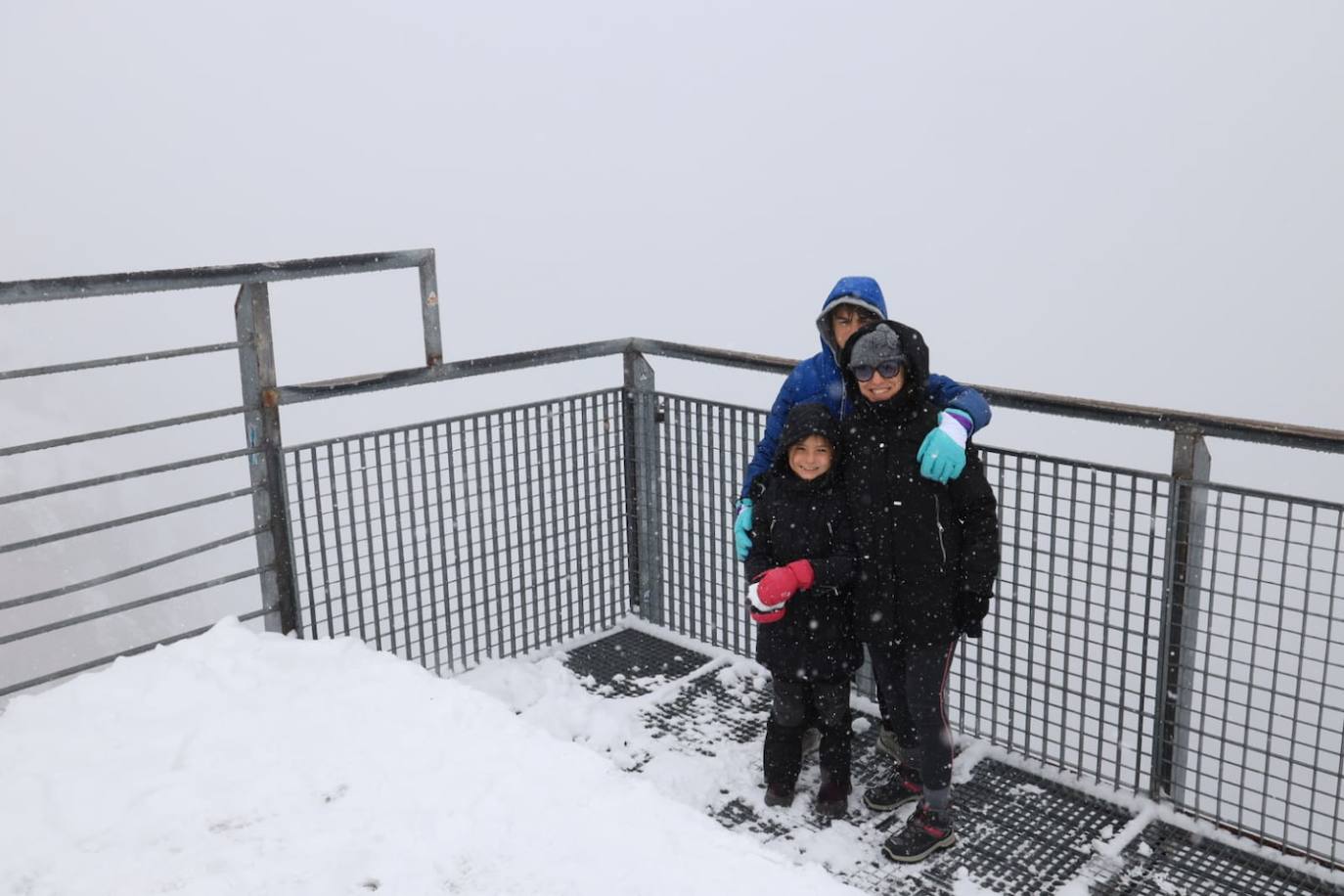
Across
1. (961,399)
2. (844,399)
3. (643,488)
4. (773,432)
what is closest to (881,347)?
(961,399)

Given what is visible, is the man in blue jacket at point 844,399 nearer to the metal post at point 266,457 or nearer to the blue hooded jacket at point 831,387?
the blue hooded jacket at point 831,387

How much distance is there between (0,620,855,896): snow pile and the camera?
2.42 m

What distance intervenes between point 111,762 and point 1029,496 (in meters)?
2.85

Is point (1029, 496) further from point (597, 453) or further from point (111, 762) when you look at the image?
point (111, 762)

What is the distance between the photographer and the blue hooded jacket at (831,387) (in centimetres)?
342

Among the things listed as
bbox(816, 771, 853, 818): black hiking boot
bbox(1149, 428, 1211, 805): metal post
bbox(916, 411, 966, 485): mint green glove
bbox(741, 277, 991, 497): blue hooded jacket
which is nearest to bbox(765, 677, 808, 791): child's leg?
bbox(816, 771, 853, 818): black hiking boot

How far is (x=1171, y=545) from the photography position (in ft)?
11.5

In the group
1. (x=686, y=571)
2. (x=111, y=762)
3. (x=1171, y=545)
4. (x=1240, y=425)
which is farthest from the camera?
(x=686, y=571)

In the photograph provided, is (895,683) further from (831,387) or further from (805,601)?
(831,387)

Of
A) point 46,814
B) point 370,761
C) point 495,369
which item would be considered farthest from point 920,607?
point 46,814

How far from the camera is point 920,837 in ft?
11.3

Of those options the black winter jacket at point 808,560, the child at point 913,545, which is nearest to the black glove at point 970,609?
the child at point 913,545

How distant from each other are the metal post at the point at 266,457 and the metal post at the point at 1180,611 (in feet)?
9.75

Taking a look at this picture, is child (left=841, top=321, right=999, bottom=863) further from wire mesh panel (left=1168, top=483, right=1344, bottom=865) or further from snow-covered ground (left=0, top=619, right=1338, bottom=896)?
wire mesh panel (left=1168, top=483, right=1344, bottom=865)
